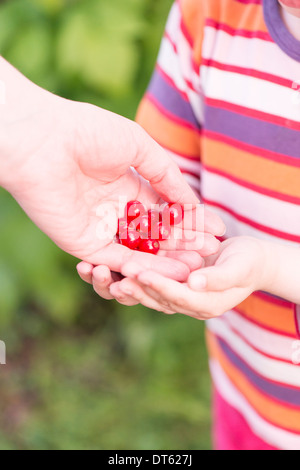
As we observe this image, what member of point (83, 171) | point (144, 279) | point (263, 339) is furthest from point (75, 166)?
point (263, 339)

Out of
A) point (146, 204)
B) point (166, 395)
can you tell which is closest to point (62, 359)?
point (166, 395)

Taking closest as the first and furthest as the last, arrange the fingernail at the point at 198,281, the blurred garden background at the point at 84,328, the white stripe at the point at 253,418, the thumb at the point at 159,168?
the fingernail at the point at 198,281
the thumb at the point at 159,168
the white stripe at the point at 253,418
the blurred garden background at the point at 84,328

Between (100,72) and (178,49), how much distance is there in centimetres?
80

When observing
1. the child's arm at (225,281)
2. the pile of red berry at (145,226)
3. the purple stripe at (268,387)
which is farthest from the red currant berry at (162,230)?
the purple stripe at (268,387)

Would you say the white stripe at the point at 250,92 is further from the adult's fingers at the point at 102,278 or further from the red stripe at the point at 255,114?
the adult's fingers at the point at 102,278

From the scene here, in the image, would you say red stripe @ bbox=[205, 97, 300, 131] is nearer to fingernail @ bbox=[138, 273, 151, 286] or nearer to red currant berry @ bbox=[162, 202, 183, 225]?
red currant berry @ bbox=[162, 202, 183, 225]

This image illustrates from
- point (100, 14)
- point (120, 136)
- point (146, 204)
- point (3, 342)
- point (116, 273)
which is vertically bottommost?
point (3, 342)

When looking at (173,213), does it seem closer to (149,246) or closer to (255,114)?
(149,246)

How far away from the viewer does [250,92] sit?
1.03 metres

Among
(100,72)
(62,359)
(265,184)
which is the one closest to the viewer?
(265,184)

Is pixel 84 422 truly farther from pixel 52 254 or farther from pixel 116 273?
pixel 116 273

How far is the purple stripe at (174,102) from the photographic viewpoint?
1.14 meters

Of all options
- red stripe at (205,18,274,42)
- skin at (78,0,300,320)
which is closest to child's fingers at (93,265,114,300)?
skin at (78,0,300,320)

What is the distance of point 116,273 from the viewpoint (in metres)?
1.00
